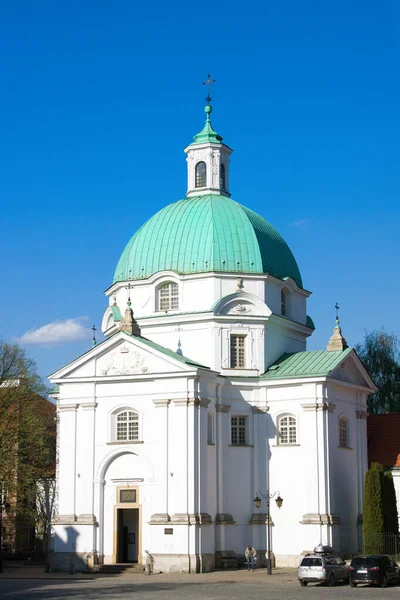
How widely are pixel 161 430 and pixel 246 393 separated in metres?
5.69

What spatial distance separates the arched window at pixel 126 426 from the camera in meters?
48.4

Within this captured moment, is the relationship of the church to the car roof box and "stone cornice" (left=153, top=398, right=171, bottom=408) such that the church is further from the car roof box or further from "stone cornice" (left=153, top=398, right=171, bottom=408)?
the car roof box

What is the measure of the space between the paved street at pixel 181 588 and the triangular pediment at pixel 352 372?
11261mm

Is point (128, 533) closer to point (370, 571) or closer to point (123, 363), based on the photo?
point (123, 363)

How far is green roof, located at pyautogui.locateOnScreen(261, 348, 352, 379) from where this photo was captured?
49.8 metres

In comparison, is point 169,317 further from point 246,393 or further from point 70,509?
point 70,509

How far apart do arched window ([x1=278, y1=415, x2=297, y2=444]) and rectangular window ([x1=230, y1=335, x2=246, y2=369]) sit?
3.55m

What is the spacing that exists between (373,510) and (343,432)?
4837mm

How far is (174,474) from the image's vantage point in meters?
46.5

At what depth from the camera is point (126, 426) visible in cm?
4862

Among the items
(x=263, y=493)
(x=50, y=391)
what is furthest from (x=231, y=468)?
(x=50, y=391)

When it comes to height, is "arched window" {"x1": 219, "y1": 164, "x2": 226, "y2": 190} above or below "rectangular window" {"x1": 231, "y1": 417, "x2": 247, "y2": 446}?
above

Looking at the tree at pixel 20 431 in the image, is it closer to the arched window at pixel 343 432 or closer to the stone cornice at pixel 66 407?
the stone cornice at pixel 66 407

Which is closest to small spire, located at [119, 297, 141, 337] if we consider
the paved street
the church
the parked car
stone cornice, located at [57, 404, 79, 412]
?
the church
